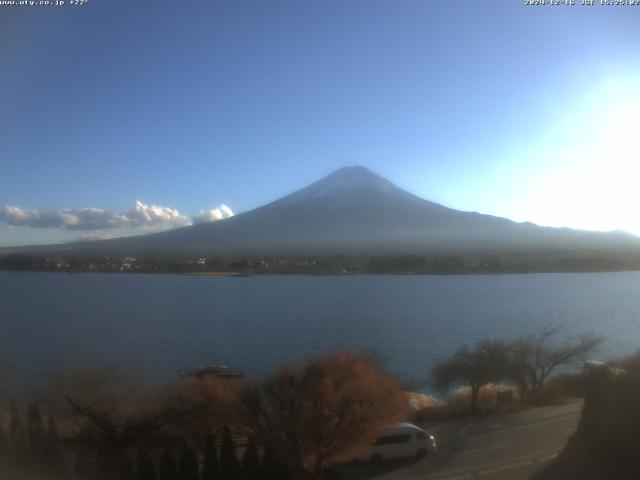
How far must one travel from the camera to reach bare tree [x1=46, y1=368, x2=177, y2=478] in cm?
482

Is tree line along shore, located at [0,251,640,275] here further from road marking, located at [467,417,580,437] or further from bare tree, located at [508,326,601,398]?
road marking, located at [467,417,580,437]

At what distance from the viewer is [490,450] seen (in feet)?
18.3

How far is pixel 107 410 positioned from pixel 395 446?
2766 mm

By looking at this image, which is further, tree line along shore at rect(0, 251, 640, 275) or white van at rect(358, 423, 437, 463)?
tree line along shore at rect(0, 251, 640, 275)

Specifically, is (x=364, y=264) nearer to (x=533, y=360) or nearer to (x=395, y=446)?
(x=533, y=360)

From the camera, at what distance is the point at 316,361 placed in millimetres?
5383

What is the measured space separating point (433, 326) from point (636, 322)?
5.57 m

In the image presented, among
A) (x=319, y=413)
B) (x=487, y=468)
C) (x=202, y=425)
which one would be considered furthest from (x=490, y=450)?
(x=202, y=425)

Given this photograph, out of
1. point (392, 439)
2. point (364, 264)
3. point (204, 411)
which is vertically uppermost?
point (364, 264)

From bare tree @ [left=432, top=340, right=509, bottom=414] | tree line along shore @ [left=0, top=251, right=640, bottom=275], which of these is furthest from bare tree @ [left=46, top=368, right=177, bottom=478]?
tree line along shore @ [left=0, top=251, right=640, bottom=275]

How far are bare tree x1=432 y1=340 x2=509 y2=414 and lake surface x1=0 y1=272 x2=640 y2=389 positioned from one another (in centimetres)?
96

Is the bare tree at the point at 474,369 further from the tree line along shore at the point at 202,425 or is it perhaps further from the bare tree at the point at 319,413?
the bare tree at the point at 319,413

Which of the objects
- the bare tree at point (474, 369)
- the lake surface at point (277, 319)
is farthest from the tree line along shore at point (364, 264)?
the bare tree at point (474, 369)

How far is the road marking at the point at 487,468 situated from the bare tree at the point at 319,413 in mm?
633
